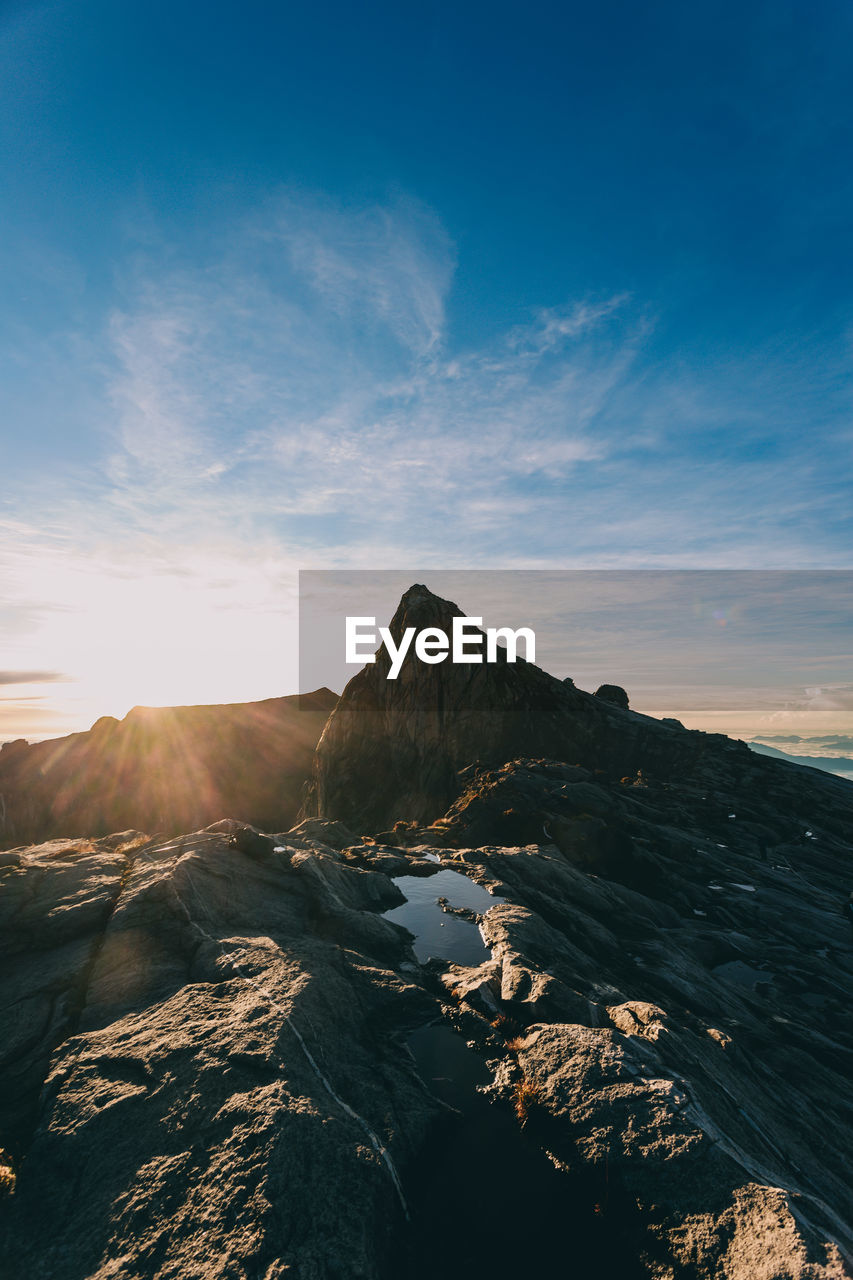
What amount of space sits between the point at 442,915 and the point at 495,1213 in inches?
581

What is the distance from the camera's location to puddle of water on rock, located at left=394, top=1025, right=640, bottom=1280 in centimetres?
1038

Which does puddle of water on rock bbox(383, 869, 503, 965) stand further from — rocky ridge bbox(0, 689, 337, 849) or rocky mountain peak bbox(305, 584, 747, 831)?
rocky ridge bbox(0, 689, 337, 849)

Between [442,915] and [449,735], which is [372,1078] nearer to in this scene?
[442,915]

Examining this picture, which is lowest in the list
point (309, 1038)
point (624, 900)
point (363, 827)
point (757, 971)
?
point (363, 827)

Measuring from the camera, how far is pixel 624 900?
33500mm

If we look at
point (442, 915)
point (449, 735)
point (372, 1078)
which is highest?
point (449, 735)

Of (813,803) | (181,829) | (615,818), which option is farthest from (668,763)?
(181,829)

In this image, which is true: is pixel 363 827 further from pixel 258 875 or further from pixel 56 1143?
pixel 56 1143

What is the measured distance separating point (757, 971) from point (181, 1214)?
112 feet

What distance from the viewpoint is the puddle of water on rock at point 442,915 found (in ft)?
73.0

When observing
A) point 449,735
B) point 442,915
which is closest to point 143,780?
point 449,735

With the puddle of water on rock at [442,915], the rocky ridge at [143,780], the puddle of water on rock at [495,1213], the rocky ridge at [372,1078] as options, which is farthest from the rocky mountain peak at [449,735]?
the puddle of water on rock at [495,1213]

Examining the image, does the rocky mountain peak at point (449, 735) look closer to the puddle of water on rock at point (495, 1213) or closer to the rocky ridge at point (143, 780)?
the rocky ridge at point (143, 780)

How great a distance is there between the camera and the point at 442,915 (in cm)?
2611
